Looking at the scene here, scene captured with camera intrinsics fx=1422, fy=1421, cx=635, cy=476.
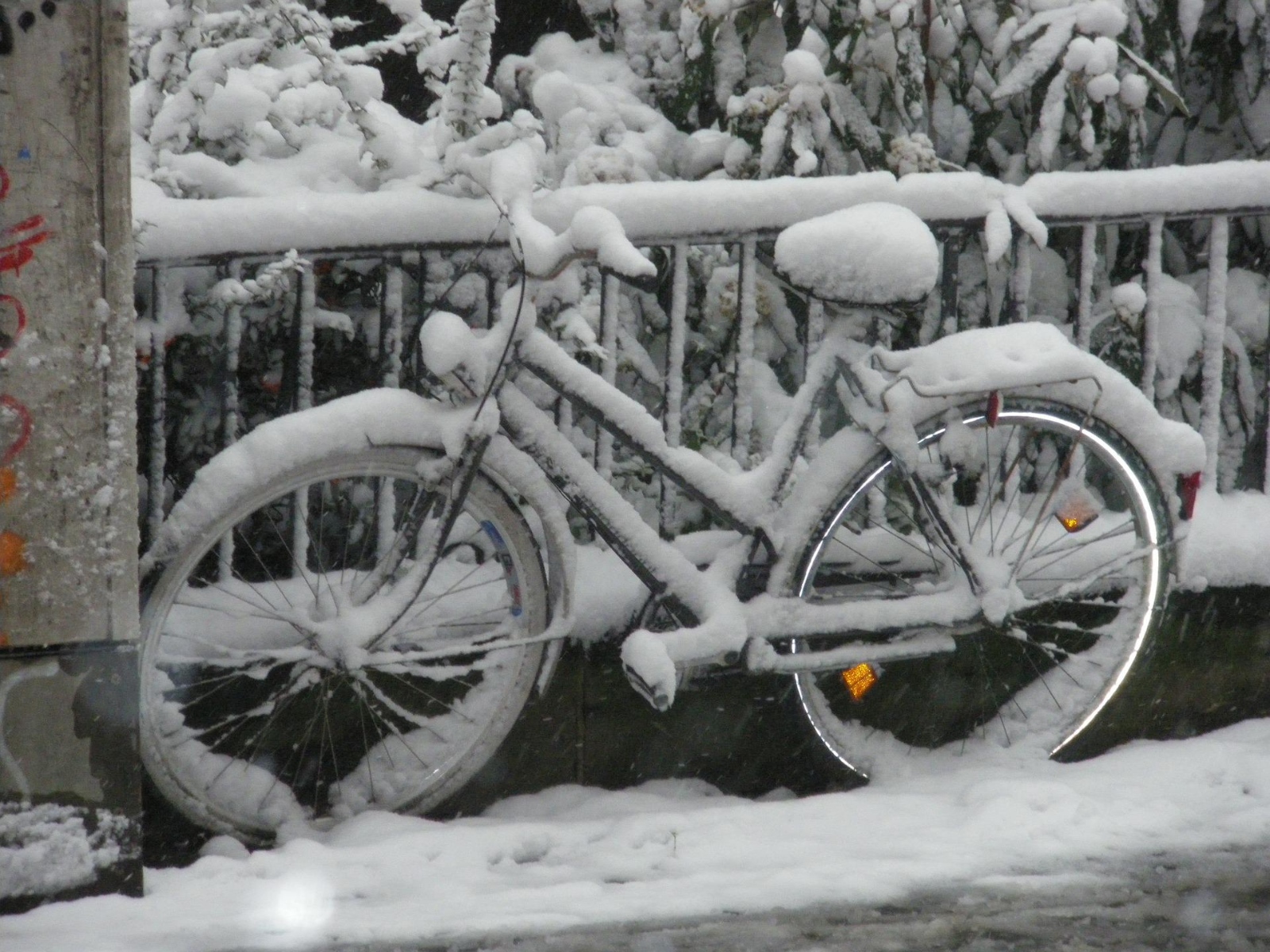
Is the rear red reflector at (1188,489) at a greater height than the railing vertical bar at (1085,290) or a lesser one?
lesser

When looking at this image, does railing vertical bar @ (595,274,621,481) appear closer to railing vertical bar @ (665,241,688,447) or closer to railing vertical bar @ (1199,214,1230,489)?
railing vertical bar @ (665,241,688,447)

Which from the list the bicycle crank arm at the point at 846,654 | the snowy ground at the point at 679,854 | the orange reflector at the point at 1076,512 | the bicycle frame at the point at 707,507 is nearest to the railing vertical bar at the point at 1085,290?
the orange reflector at the point at 1076,512

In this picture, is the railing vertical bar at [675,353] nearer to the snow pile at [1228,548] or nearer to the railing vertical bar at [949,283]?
the railing vertical bar at [949,283]

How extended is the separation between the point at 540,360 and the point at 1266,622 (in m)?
2.39

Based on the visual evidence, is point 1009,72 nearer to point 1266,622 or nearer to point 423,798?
point 1266,622

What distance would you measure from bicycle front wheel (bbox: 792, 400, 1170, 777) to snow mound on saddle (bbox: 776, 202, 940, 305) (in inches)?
16.3

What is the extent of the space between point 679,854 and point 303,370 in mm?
1449

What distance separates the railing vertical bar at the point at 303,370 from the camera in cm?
341

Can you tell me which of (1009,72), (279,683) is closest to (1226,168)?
(1009,72)

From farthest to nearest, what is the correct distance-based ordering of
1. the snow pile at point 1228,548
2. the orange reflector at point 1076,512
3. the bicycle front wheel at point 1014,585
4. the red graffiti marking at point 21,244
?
the snow pile at point 1228,548 → the orange reflector at point 1076,512 → the bicycle front wheel at point 1014,585 → the red graffiti marking at point 21,244

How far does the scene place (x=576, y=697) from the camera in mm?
3709

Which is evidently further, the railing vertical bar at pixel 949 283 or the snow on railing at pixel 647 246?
the railing vertical bar at pixel 949 283

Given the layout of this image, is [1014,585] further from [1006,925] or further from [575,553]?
[575,553]

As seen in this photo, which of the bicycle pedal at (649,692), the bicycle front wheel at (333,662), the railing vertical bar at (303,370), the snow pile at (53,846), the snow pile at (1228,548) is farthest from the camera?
the snow pile at (1228,548)
